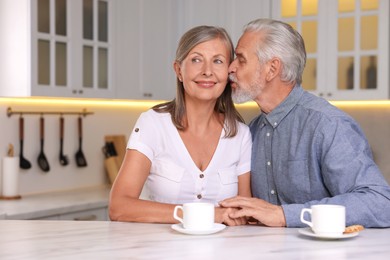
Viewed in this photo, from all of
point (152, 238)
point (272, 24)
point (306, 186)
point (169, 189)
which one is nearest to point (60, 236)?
point (152, 238)

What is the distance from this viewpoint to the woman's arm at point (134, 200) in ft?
6.42

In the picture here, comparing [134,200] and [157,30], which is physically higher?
[157,30]

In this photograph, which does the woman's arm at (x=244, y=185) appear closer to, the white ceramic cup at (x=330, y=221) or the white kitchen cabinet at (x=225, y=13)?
the white ceramic cup at (x=330, y=221)

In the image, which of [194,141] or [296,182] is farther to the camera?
[194,141]

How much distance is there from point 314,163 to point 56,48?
6.87 feet

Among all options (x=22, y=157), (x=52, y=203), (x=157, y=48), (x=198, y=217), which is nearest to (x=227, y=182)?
(x=198, y=217)

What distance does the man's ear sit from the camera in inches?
87.4

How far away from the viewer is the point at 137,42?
4316 millimetres

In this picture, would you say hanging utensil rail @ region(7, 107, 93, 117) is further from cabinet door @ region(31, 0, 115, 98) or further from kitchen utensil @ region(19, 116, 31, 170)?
cabinet door @ region(31, 0, 115, 98)

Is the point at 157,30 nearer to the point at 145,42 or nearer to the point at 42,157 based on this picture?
the point at 145,42

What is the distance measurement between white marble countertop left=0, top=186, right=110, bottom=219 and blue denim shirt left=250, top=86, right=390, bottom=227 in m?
1.46

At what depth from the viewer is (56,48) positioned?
368cm

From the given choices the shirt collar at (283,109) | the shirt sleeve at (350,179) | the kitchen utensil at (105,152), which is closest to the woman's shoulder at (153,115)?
Answer: the shirt collar at (283,109)

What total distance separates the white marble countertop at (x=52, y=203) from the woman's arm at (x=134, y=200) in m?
1.28
